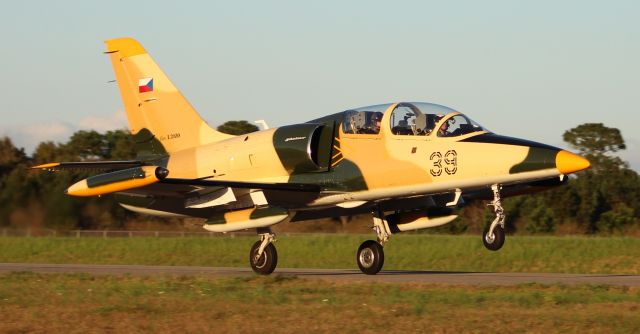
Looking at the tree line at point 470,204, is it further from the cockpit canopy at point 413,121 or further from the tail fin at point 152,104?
the cockpit canopy at point 413,121

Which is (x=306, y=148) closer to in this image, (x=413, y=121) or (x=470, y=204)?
(x=413, y=121)

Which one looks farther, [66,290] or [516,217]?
[516,217]

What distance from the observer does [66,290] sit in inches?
635

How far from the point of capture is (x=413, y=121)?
18.8 meters

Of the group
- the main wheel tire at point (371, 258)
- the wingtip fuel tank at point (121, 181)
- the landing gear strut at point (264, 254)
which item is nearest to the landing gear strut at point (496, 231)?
the main wheel tire at point (371, 258)

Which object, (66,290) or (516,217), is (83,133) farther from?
(66,290)

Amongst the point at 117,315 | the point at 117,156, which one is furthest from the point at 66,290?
the point at 117,156

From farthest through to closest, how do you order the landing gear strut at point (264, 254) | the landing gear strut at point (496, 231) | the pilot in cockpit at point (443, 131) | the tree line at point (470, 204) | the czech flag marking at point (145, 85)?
the tree line at point (470, 204)
the czech flag marking at point (145, 85)
the landing gear strut at point (264, 254)
the pilot in cockpit at point (443, 131)
the landing gear strut at point (496, 231)

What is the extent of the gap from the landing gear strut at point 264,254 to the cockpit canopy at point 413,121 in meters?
2.63

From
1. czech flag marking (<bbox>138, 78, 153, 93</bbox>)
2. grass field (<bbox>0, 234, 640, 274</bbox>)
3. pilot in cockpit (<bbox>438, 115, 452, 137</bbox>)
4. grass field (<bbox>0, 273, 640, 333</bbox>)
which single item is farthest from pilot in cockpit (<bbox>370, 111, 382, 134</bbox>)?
grass field (<bbox>0, 234, 640, 274</bbox>)

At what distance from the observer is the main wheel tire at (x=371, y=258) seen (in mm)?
20406

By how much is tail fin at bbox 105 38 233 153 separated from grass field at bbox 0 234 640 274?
13790 millimetres

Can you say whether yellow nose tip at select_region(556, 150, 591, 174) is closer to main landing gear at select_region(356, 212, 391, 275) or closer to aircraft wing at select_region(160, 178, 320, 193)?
main landing gear at select_region(356, 212, 391, 275)

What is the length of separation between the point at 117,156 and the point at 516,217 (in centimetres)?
2557
